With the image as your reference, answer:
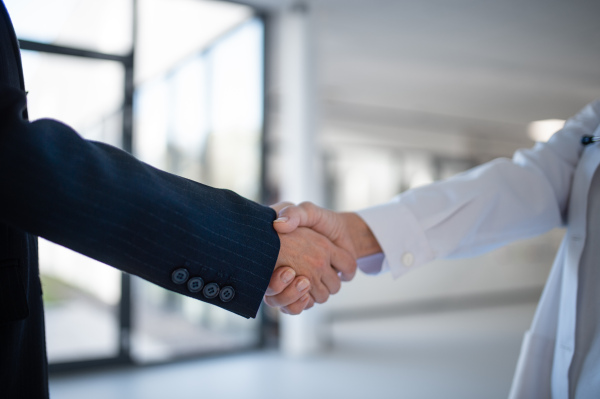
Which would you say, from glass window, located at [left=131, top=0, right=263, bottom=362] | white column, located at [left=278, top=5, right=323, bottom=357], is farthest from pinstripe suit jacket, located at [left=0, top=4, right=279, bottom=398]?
glass window, located at [left=131, top=0, right=263, bottom=362]

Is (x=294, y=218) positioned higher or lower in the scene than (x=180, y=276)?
higher

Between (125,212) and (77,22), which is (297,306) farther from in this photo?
(77,22)

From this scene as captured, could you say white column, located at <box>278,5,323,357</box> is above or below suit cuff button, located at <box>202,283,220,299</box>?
above

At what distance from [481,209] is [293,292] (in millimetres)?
510

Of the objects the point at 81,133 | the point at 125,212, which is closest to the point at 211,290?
the point at 125,212

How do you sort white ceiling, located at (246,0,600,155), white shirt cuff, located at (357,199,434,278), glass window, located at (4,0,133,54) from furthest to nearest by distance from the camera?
white ceiling, located at (246,0,600,155) < glass window, located at (4,0,133,54) < white shirt cuff, located at (357,199,434,278)

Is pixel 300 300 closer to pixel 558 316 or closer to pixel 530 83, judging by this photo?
pixel 558 316

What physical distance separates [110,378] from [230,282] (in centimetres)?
319

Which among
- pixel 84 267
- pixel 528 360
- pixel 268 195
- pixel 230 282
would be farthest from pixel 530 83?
pixel 230 282

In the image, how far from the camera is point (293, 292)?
1.17 meters

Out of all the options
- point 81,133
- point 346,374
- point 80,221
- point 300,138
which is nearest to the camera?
point 80,221

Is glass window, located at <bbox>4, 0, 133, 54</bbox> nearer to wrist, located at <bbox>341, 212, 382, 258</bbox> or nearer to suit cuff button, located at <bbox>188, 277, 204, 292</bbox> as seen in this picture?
wrist, located at <bbox>341, 212, 382, 258</bbox>

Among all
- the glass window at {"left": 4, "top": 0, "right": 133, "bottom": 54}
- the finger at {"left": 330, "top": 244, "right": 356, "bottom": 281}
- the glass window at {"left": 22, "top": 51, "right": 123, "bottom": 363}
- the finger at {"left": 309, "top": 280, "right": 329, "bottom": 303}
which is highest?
the glass window at {"left": 4, "top": 0, "right": 133, "bottom": 54}

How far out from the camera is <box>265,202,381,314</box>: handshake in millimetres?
1167
